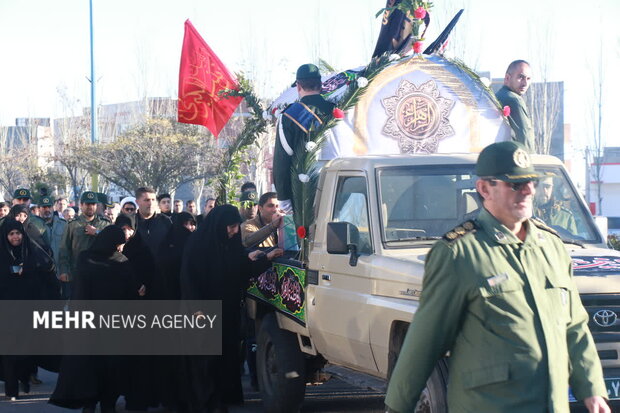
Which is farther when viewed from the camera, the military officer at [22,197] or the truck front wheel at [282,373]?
the military officer at [22,197]

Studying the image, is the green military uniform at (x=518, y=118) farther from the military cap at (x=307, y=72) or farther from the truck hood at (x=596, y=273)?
the truck hood at (x=596, y=273)

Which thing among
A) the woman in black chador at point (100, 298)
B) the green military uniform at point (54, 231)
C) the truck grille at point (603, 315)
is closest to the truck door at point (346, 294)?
the truck grille at point (603, 315)

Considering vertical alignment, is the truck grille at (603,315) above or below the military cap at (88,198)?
below

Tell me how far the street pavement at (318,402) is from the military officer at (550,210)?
286cm

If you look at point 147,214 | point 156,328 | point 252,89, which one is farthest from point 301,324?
point 147,214

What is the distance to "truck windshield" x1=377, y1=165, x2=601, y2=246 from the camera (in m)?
6.88

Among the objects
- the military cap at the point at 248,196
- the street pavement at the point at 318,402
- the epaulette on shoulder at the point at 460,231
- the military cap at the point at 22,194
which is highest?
the epaulette on shoulder at the point at 460,231

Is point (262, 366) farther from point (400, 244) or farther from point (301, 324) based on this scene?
point (400, 244)

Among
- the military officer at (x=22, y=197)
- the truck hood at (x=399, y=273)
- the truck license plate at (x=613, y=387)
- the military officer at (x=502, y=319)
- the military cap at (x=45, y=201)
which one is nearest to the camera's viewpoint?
the military officer at (x=502, y=319)

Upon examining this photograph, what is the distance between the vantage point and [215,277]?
→ 9.09 metres

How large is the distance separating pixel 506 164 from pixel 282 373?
4.89 meters

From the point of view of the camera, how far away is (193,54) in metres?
11.6

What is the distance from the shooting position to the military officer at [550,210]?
690 cm

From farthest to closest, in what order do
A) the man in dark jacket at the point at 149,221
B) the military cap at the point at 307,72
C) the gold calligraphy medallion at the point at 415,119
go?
the man in dark jacket at the point at 149,221, the military cap at the point at 307,72, the gold calligraphy medallion at the point at 415,119
